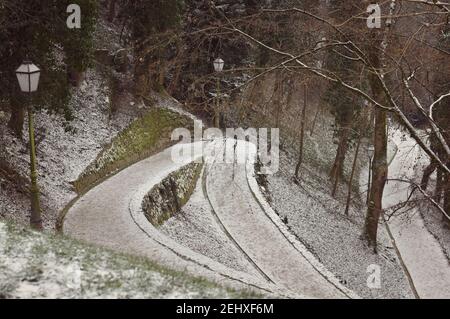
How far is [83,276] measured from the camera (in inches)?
262

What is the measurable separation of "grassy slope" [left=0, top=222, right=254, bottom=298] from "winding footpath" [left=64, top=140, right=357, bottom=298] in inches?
73.9

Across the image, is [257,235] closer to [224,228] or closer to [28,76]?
[224,228]

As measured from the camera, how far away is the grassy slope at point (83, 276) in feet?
20.5

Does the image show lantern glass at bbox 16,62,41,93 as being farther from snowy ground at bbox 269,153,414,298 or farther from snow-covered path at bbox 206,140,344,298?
snowy ground at bbox 269,153,414,298

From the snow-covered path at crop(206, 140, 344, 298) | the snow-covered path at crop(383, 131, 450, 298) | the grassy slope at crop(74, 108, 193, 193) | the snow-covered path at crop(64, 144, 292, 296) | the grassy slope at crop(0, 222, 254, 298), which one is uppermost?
the grassy slope at crop(0, 222, 254, 298)

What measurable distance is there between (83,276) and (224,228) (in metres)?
10.9

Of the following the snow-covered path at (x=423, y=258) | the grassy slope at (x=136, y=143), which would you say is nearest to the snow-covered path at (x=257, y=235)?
the grassy slope at (x=136, y=143)

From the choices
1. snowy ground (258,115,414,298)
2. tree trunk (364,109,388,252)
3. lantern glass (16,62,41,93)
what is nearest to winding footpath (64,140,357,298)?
snowy ground (258,115,414,298)

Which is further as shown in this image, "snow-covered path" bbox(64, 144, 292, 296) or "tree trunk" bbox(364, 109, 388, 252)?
"tree trunk" bbox(364, 109, 388, 252)

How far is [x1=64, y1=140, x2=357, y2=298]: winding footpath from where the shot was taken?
38.5ft

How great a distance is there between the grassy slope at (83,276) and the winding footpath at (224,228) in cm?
188

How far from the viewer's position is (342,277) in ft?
54.8

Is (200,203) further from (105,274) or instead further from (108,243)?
(105,274)

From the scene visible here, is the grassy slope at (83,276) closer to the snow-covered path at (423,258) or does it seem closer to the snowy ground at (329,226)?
the snowy ground at (329,226)
